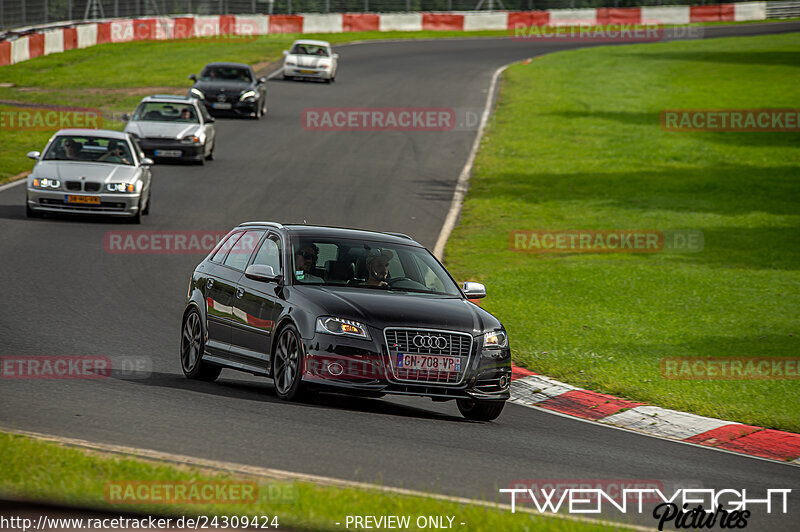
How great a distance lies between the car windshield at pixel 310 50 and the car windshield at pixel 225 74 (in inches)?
377

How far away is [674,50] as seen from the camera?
61.9 meters

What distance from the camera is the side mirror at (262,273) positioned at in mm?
10766

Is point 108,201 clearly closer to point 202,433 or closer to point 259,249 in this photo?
point 259,249

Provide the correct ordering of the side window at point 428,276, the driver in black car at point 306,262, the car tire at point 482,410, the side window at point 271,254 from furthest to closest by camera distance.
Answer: the side window at point 428,276
the side window at point 271,254
the driver in black car at point 306,262
the car tire at point 482,410

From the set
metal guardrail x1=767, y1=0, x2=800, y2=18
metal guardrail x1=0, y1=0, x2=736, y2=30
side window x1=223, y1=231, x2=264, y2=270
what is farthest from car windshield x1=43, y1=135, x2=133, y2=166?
metal guardrail x1=767, y1=0, x2=800, y2=18

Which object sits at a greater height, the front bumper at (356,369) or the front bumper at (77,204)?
the front bumper at (356,369)

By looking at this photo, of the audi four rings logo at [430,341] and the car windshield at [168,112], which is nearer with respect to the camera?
the audi four rings logo at [430,341]

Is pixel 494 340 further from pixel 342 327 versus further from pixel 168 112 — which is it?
pixel 168 112

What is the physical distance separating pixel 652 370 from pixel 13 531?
887cm

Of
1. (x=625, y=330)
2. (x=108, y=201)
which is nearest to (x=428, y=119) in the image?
(x=108, y=201)

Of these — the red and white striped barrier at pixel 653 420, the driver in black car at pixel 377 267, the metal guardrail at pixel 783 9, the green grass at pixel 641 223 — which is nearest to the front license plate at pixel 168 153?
the green grass at pixel 641 223

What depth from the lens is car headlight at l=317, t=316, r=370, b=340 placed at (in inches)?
396

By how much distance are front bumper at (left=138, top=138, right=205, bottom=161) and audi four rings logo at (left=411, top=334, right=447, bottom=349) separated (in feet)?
64.0

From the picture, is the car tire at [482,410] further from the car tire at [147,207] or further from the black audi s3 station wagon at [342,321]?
the car tire at [147,207]
